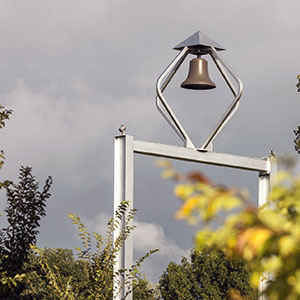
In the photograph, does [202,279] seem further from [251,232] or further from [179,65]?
[251,232]

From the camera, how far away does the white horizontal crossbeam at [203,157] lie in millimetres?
8930

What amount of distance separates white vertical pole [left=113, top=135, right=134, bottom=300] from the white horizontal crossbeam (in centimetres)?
14

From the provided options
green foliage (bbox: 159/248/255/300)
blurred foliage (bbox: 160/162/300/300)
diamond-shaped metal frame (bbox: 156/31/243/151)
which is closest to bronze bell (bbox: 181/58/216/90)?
diamond-shaped metal frame (bbox: 156/31/243/151)

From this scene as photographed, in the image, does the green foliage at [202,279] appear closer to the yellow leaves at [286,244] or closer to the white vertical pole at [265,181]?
the white vertical pole at [265,181]

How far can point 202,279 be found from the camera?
4562cm

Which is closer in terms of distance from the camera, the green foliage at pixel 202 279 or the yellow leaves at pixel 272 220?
the yellow leaves at pixel 272 220

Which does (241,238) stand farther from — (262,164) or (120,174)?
(262,164)

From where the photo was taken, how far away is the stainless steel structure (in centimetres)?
867

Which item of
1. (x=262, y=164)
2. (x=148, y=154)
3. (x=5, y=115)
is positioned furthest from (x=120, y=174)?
(x=262, y=164)

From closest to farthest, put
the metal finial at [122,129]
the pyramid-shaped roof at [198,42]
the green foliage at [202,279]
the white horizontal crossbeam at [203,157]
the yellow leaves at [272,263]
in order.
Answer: the yellow leaves at [272,263] → the metal finial at [122,129] → the white horizontal crossbeam at [203,157] → the pyramid-shaped roof at [198,42] → the green foliage at [202,279]

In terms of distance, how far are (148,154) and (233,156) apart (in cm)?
136

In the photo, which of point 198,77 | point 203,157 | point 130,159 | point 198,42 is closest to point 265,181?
point 203,157

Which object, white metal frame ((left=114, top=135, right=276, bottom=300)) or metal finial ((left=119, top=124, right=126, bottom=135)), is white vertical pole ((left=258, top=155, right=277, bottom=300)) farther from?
metal finial ((left=119, top=124, right=126, bottom=135))

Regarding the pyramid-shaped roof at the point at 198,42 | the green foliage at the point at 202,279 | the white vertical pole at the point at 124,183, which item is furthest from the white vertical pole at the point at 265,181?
the green foliage at the point at 202,279
